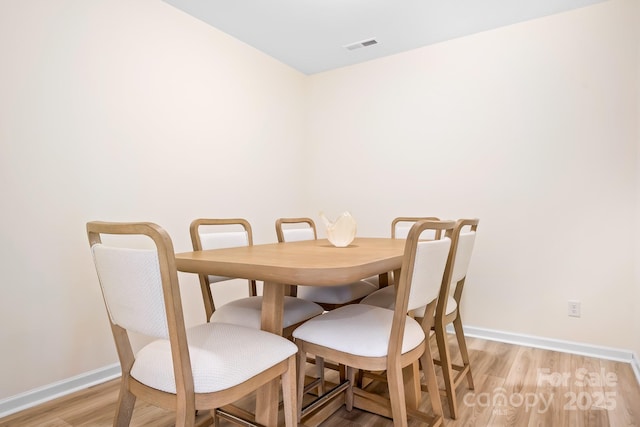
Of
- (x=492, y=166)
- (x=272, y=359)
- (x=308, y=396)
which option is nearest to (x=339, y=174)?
(x=492, y=166)

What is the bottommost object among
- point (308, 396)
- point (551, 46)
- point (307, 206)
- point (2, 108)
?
point (308, 396)

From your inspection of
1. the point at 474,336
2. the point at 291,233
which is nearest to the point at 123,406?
the point at 291,233

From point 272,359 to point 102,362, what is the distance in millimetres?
1593

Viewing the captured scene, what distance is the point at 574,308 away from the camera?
2.61m

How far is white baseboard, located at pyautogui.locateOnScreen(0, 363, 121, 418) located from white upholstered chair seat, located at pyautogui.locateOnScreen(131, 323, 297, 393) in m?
1.21

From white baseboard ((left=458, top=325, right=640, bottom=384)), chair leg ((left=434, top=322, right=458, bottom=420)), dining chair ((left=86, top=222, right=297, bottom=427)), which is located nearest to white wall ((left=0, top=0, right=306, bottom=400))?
dining chair ((left=86, top=222, right=297, bottom=427))

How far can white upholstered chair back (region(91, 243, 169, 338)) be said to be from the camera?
946mm

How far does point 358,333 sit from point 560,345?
212 centimetres

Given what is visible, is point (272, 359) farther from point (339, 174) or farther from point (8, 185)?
point (339, 174)

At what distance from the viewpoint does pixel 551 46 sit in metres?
2.70

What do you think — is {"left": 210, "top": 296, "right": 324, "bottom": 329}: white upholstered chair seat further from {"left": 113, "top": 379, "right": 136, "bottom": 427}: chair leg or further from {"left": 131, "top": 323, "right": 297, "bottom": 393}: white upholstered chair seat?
{"left": 113, "top": 379, "right": 136, "bottom": 427}: chair leg

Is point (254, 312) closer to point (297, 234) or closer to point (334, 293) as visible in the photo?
point (334, 293)

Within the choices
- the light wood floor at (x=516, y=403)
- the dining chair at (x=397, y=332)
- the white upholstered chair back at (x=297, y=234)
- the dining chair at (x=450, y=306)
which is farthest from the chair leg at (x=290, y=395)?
the white upholstered chair back at (x=297, y=234)

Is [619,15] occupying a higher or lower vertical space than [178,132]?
higher
